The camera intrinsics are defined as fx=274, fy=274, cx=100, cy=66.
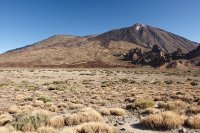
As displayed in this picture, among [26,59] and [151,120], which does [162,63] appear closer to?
[26,59]

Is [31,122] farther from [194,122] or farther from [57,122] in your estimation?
[194,122]

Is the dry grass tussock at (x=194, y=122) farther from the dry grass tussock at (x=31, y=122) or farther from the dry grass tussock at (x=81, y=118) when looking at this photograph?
the dry grass tussock at (x=31, y=122)

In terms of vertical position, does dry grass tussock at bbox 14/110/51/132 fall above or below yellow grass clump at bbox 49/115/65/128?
above

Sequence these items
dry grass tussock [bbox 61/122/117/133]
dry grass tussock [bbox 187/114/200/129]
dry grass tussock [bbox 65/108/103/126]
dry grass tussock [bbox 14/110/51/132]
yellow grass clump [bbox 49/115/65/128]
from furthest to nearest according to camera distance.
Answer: dry grass tussock [bbox 65/108/103/126], yellow grass clump [bbox 49/115/65/128], dry grass tussock [bbox 187/114/200/129], dry grass tussock [bbox 14/110/51/132], dry grass tussock [bbox 61/122/117/133]

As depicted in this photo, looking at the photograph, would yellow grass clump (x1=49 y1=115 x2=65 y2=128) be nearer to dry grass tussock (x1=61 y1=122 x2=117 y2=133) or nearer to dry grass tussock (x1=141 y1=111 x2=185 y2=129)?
dry grass tussock (x1=61 y1=122 x2=117 y2=133)

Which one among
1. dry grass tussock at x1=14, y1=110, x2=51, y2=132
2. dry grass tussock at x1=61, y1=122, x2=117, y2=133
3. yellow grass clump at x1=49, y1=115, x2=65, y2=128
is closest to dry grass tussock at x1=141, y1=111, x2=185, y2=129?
dry grass tussock at x1=61, y1=122, x2=117, y2=133

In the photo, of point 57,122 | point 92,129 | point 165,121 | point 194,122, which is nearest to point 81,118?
point 57,122

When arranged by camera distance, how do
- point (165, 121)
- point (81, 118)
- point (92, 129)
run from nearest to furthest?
point (92, 129) < point (165, 121) < point (81, 118)

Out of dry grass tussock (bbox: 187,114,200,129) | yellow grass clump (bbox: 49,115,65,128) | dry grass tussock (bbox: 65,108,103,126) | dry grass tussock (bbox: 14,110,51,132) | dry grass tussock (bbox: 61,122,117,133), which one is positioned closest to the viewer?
dry grass tussock (bbox: 61,122,117,133)

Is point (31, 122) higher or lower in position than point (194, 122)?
higher

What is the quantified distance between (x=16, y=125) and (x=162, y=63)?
4211 inches

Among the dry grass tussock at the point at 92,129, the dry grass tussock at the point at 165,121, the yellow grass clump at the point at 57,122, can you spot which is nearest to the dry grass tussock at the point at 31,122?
the yellow grass clump at the point at 57,122

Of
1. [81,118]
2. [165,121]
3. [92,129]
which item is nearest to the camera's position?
[92,129]

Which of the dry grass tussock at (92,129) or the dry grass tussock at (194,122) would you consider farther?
the dry grass tussock at (194,122)
